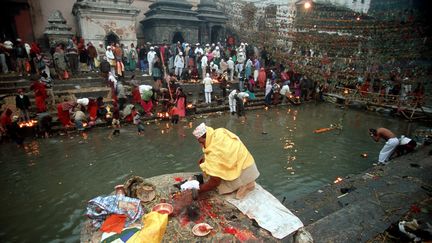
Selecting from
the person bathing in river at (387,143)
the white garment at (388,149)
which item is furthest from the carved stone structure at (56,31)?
the white garment at (388,149)

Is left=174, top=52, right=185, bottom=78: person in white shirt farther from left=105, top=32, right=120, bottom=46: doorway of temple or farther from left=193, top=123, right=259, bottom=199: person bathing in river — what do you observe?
left=193, top=123, right=259, bottom=199: person bathing in river

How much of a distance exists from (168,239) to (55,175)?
5.84 metres

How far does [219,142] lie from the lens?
4195mm

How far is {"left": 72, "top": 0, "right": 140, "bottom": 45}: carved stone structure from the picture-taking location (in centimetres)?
1923

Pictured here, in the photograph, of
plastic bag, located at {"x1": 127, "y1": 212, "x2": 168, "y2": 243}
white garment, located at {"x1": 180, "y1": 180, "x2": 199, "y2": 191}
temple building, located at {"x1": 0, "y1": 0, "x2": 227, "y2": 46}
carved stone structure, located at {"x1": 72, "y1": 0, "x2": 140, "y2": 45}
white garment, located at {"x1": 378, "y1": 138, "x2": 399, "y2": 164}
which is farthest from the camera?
carved stone structure, located at {"x1": 72, "y1": 0, "x2": 140, "y2": 45}

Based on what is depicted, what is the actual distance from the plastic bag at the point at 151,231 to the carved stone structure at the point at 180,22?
21657 mm

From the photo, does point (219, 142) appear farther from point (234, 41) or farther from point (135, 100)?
point (234, 41)

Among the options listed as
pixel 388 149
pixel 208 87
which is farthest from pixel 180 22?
pixel 388 149

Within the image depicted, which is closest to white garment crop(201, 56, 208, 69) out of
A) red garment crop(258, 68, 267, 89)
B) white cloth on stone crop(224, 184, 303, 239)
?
red garment crop(258, 68, 267, 89)

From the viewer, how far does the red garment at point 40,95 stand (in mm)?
12023

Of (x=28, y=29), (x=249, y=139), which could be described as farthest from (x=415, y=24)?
(x=28, y=29)

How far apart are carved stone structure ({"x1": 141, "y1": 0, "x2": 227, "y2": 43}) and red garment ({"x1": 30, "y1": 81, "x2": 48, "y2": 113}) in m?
12.5

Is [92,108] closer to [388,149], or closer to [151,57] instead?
[151,57]

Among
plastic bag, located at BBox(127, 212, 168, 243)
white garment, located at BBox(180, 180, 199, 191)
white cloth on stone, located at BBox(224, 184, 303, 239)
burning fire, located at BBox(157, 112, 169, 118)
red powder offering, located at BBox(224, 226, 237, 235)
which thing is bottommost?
burning fire, located at BBox(157, 112, 169, 118)
